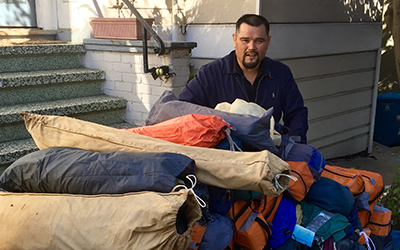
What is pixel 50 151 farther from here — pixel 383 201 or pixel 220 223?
pixel 383 201

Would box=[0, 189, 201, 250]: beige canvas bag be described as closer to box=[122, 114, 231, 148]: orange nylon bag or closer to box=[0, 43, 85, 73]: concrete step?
box=[122, 114, 231, 148]: orange nylon bag

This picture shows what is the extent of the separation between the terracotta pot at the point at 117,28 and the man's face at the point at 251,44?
169cm

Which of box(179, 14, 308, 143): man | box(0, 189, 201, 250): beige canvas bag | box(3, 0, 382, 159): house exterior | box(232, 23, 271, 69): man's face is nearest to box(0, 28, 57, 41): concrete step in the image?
box(3, 0, 382, 159): house exterior

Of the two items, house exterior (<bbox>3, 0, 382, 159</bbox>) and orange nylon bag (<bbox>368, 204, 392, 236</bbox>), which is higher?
house exterior (<bbox>3, 0, 382, 159</bbox>)

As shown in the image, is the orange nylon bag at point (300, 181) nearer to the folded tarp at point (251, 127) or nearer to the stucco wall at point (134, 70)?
the folded tarp at point (251, 127)

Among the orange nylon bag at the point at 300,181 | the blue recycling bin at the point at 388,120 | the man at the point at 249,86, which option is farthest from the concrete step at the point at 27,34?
the blue recycling bin at the point at 388,120

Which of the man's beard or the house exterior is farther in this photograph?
the house exterior

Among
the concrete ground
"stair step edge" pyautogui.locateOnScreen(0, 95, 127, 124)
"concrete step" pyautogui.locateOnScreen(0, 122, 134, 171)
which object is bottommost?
the concrete ground

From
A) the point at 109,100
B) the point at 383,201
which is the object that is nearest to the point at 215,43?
the point at 109,100

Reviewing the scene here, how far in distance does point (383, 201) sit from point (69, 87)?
3.32 metres

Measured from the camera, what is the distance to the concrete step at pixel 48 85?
13.5ft

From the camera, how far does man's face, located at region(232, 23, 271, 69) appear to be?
276 cm

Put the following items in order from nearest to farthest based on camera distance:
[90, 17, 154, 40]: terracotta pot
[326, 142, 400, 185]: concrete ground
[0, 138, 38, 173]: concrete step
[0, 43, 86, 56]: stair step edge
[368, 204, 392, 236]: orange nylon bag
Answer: [368, 204, 392, 236]: orange nylon bag, [0, 138, 38, 173]: concrete step, [90, 17, 154, 40]: terracotta pot, [0, 43, 86, 56]: stair step edge, [326, 142, 400, 185]: concrete ground

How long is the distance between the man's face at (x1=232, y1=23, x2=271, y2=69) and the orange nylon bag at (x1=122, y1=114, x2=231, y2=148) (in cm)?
122
